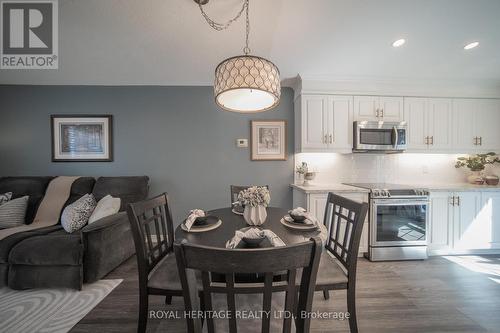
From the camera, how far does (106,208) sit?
7.08ft

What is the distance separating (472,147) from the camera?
2.84 m

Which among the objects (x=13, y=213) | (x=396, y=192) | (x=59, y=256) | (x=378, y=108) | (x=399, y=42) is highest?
(x=399, y=42)

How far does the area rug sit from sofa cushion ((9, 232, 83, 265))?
0.93 feet

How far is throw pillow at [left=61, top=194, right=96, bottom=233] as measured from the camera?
2000 millimetres

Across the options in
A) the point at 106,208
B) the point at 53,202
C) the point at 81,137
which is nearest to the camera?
the point at 106,208

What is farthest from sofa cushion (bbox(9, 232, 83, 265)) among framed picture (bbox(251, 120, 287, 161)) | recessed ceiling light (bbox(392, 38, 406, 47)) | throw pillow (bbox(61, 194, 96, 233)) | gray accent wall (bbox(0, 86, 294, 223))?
recessed ceiling light (bbox(392, 38, 406, 47))

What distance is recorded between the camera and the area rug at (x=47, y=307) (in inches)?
56.3

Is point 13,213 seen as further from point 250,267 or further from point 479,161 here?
point 479,161

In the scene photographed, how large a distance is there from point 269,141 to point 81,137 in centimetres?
289

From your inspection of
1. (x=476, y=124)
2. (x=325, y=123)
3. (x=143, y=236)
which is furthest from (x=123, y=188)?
(x=476, y=124)

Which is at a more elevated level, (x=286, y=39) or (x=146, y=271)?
(x=286, y=39)

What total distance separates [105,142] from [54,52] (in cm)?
119

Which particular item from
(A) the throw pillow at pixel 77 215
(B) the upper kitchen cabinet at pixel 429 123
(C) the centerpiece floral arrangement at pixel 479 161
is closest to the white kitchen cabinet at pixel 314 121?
(B) the upper kitchen cabinet at pixel 429 123

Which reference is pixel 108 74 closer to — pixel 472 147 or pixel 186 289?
pixel 186 289
